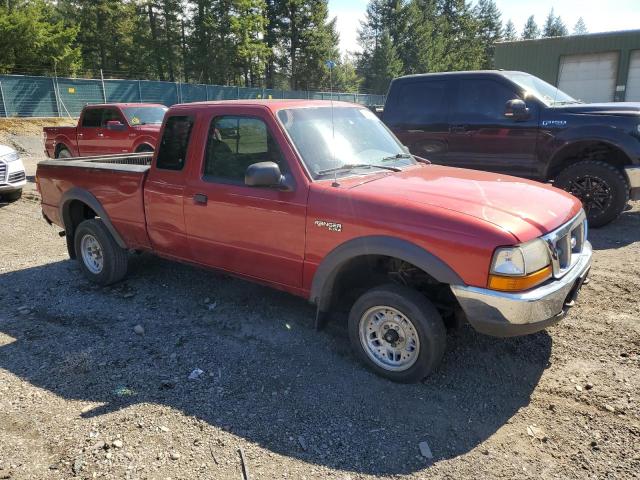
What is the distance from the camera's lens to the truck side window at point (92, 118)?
12.5m

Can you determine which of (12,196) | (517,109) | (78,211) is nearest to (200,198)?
(78,211)

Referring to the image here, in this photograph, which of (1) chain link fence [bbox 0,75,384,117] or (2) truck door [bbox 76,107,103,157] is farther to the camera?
(1) chain link fence [bbox 0,75,384,117]

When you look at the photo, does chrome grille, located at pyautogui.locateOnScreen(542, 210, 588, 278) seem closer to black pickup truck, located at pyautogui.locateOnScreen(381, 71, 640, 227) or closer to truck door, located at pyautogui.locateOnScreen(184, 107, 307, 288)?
truck door, located at pyautogui.locateOnScreen(184, 107, 307, 288)

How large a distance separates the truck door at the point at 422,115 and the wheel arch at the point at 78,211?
488 cm

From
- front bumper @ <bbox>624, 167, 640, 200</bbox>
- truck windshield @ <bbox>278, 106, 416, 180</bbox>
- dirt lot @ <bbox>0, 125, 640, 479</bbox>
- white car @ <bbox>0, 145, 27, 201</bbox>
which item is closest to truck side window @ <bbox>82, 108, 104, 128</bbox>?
white car @ <bbox>0, 145, 27, 201</bbox>

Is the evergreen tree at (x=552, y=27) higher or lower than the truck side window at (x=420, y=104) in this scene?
higher

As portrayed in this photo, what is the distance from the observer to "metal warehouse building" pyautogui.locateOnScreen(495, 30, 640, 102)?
26.6 meters

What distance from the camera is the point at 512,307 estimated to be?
2875 millimetres

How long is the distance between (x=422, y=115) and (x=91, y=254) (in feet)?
17.9

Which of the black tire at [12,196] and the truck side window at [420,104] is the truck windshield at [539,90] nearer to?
the truck side window at [420,104]

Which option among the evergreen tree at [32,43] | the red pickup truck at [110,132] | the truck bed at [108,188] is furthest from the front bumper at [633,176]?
the evergreen tree at [32,43]

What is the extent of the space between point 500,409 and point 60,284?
4.74m

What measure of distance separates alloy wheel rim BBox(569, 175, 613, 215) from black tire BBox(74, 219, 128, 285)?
599 cm

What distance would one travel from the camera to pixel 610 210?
672cm
